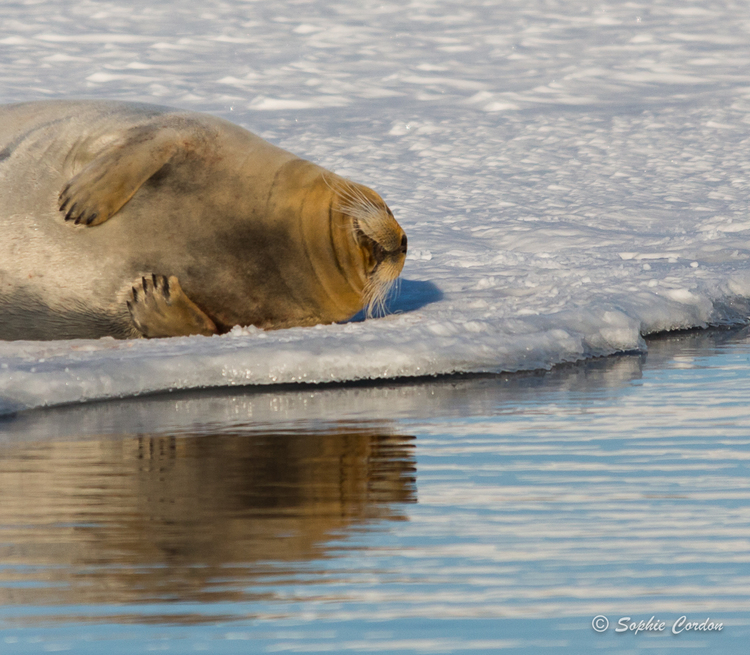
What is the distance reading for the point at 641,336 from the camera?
258 inches

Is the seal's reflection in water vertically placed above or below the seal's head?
above

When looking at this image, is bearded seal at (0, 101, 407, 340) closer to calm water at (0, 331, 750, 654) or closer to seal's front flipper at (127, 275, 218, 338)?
seal's front flipper at (127, 275, 218, 338)

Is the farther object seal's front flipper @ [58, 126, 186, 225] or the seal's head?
the seal's head

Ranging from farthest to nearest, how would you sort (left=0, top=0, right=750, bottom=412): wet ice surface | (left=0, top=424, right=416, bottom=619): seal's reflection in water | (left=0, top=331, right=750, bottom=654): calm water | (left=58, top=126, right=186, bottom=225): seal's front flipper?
(left=58, top=126, right=186, bottom=225): seal's front flipper, (left=0, top=0, right=750, bottom=412): wet ice surface, (left=0, top=424, right=416, bottom=619): seal's reflection in water, (left=0, top=331, right=750, bottom=654): calm water

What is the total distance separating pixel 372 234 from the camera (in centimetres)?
650

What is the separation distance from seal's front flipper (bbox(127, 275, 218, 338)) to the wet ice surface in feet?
0.95

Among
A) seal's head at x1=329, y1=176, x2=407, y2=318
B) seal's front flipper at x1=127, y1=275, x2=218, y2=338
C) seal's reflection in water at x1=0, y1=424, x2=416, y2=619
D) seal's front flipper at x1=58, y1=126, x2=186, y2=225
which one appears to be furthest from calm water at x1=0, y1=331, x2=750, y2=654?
seal's head at x1=329, y1=176, x2=407, y2=318

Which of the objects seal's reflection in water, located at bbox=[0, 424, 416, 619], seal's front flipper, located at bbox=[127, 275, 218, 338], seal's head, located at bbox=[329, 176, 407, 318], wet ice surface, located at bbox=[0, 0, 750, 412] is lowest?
wet ice surface, located at bbox=[0, 0, 750, 412]

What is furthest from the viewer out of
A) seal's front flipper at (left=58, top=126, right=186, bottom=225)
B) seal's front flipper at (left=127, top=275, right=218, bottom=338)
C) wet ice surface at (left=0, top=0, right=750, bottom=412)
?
seal's front flipper at (left=127, top=275, right=218, bottom=338)

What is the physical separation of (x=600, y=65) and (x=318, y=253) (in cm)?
1163

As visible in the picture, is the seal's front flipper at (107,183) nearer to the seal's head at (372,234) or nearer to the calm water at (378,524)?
the seal's head at (372,234)

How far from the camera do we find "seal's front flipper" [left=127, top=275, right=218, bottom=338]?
20.7 ft

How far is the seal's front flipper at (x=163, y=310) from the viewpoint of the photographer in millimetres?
6320

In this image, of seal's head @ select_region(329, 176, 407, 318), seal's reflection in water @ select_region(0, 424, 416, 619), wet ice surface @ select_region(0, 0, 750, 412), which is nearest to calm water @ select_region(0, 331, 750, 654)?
seal's reflection in water @ select_region(0, 424, 416, 619)
